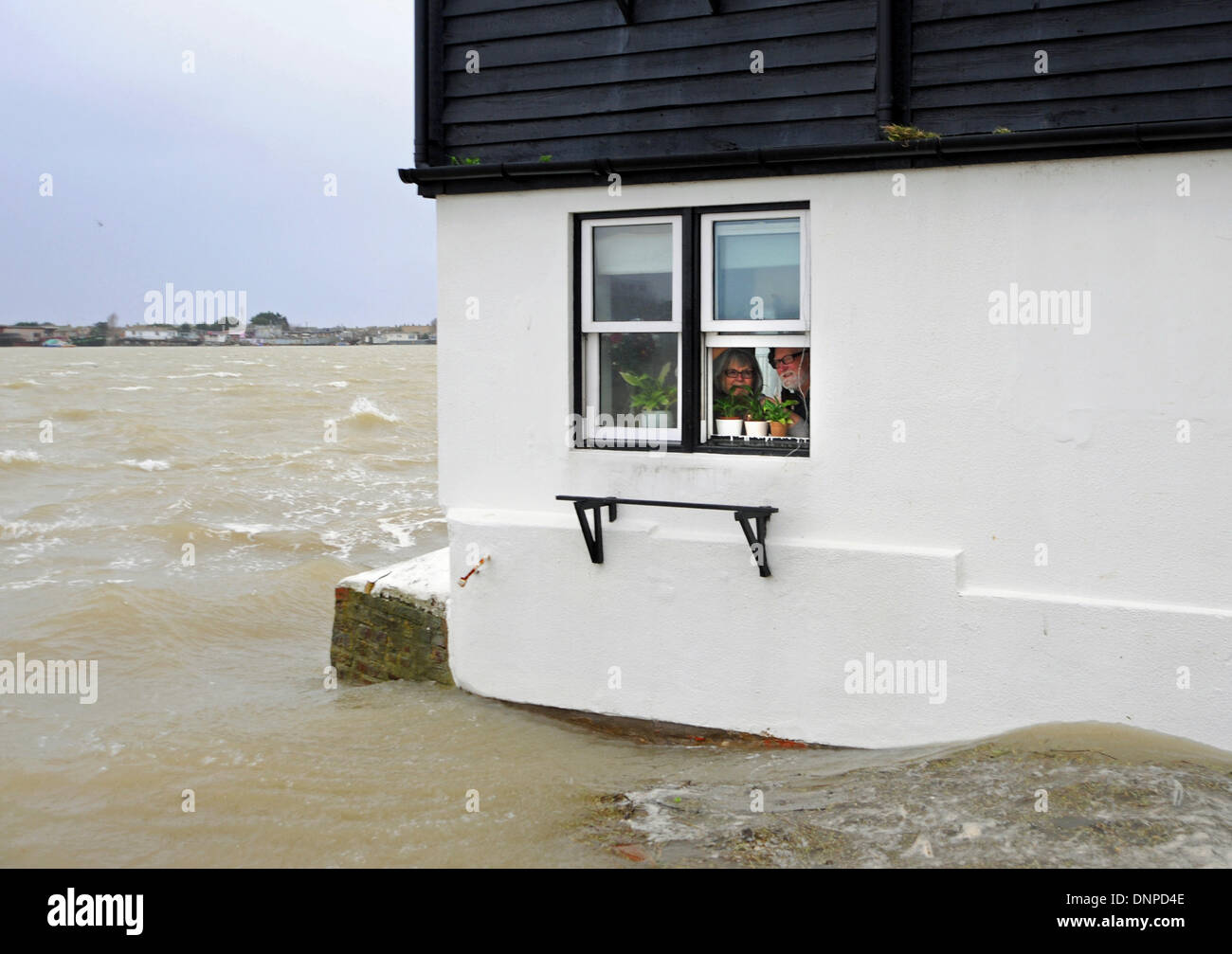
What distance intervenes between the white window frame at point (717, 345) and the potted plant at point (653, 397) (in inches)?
8.7

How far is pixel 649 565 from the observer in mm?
7613

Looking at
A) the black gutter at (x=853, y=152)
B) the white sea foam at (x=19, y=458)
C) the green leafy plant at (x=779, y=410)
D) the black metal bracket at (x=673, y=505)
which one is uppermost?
the black gutter at (x=853, y=152)

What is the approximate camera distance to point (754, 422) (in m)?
7.48

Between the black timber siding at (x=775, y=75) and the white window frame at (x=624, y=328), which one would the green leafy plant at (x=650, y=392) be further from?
the black timber siding at (x=775, y=75)

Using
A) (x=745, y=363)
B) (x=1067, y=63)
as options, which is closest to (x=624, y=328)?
(x=745, y=363)

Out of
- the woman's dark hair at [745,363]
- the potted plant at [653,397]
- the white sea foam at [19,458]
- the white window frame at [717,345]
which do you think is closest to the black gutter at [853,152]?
the white window frame at [717,345]

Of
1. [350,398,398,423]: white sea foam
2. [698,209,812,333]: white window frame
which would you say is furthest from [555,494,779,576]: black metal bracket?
[350,398,398,423]: white sea foam

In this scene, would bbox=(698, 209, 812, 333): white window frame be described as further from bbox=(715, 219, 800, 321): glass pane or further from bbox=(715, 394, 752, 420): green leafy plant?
bbox=(715, 394, 752, 420): green leafy plant

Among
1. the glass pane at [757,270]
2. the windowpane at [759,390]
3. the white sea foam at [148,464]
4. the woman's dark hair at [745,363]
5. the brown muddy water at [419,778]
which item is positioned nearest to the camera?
the brown muddy water at [419,778]

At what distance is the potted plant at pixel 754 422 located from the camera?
747cm

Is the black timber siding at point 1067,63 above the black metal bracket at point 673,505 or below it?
above

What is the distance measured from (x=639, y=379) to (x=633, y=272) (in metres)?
0.69

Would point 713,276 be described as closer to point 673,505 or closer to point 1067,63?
point 673,505
